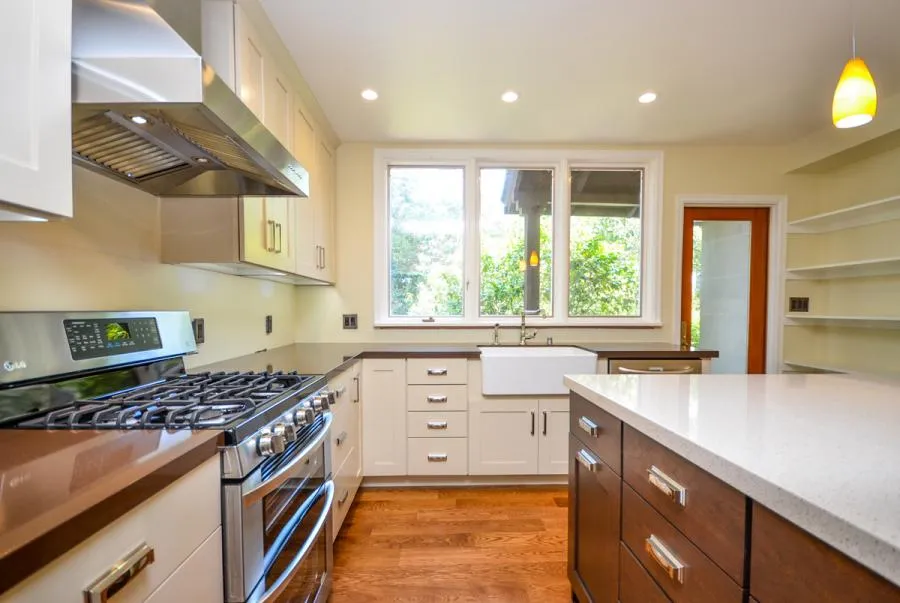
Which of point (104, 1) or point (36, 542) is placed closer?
point (36, 542)

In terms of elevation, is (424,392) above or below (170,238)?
Answer: below

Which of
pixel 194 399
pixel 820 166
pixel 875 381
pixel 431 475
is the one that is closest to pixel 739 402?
pixel 875 381

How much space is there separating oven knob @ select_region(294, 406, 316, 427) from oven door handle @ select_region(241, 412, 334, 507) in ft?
0.29

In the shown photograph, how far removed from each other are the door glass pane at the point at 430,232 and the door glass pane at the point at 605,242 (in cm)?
93

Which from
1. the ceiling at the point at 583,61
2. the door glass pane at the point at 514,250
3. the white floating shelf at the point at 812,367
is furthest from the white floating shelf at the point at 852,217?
the door glass pane at the point at 514,250

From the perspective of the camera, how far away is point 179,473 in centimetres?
69

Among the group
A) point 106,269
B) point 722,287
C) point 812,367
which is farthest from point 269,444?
point 812,367

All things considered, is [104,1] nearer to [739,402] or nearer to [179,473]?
[179,473]

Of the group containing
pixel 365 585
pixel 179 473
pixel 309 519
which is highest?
pixel 179 473

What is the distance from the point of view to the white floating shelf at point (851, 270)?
2195mm

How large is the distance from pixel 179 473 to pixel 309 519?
2.22 feet

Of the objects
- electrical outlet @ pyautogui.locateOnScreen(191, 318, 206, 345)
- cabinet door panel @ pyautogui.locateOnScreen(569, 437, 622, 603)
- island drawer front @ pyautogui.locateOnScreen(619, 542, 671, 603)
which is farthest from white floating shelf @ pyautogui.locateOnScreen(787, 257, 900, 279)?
electrical outlet @ pyautogui.locateOnScreen(191, 318, 206, 345)

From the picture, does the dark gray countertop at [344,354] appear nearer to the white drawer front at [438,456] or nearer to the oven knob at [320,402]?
the oven knob at [320,402]

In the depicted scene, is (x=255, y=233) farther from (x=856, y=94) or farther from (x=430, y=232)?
(x=856, y=94)
